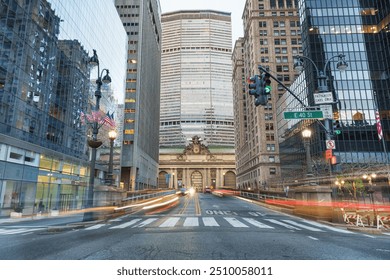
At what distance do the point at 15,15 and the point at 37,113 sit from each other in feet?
33.4

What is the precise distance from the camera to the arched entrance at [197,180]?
142 meters

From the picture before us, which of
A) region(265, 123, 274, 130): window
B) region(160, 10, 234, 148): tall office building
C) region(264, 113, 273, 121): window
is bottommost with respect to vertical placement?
region(265, 123, 274, 130): window

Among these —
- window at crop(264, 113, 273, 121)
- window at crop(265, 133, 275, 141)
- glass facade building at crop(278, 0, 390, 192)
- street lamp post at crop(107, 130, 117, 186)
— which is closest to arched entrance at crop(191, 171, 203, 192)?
window at crop(265, 133, 275, 141)

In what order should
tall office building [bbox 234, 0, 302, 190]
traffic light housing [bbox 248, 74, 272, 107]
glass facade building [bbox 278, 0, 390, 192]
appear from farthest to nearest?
tall office building [bbox 234, 0, 302, 190] → glass facade building [bbox 278, 0, 390, 192] → traffic light housing [bbox 248, 74, 272, 107]

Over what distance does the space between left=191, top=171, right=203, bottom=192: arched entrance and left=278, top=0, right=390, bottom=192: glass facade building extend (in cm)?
8728

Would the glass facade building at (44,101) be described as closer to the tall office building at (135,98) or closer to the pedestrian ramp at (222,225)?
the pedestrian ramp at (222,225)

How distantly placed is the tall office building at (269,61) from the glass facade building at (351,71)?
15733 millimetres

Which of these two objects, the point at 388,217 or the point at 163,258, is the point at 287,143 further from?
the point at 163,258

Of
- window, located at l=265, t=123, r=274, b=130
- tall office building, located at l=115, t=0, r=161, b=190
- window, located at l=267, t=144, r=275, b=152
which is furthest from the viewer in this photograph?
window, located at l=265, t=123, r=274, b=130

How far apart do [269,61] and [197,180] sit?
82675mm

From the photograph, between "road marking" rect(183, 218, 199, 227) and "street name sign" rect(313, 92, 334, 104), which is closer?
"road marking" rect(183, 218, 199, 227)

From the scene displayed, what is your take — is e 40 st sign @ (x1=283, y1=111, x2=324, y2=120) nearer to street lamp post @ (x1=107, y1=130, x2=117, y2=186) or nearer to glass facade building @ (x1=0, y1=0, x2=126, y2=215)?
street lamp post @ (x1=107, y1=130, x2=117, y2=186)

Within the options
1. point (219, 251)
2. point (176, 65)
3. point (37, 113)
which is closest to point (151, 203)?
point (37, 113)

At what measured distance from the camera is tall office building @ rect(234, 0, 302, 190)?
74250mm
